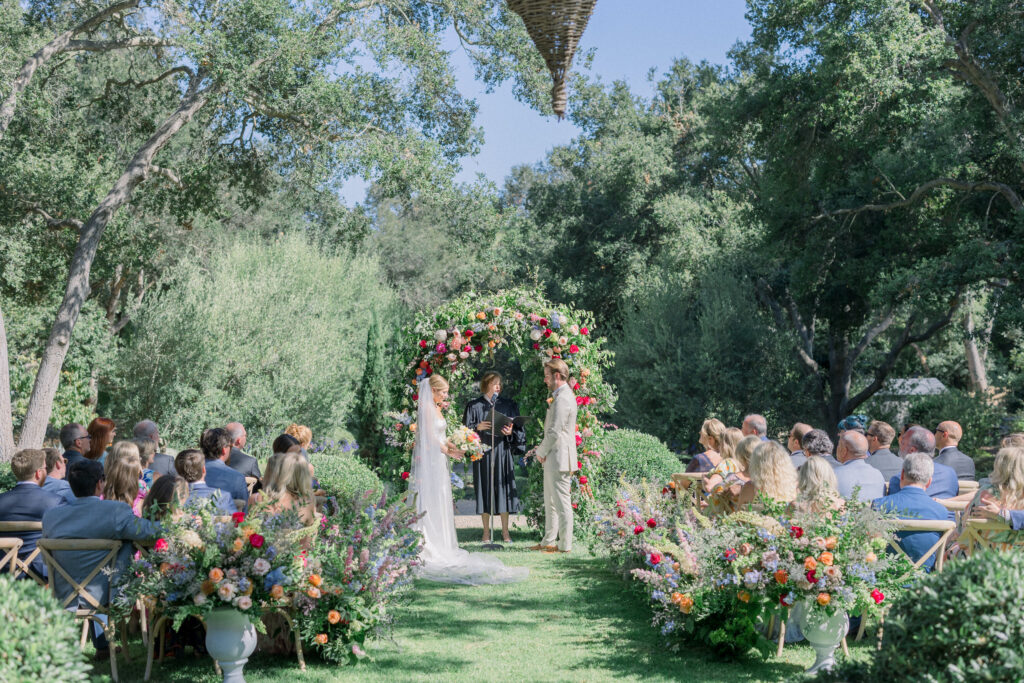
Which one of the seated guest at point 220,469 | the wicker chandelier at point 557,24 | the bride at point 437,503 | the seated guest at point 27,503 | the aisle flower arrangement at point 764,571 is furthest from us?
the bride at point 437,503

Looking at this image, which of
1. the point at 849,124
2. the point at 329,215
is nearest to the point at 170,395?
the point at 329,215

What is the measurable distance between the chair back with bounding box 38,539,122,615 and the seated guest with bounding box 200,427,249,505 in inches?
45.5

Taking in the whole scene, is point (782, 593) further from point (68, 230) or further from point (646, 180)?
point (646, 180)

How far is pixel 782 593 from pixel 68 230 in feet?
53.6

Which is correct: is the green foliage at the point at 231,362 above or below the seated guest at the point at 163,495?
above

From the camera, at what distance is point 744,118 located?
59.4 feet

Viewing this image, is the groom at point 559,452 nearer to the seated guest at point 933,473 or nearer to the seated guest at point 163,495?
the seated guest at point 933,473

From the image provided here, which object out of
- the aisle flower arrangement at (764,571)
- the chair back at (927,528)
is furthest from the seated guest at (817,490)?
the chair back at (927,528)

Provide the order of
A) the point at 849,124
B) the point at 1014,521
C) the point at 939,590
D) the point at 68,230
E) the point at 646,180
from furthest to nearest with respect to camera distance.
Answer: the point at 646,180 → the point at 68,230 → the point at 849,124 → the point at 1014,521 → the point at 939,590

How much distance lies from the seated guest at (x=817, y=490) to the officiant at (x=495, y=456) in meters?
4.96

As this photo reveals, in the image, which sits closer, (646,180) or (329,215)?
(329,215)

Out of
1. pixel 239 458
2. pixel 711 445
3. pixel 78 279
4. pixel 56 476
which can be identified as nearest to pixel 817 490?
pixel 711 445

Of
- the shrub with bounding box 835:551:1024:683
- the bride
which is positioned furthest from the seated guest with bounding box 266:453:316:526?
the shrub with bounding box 835:551:1024:683

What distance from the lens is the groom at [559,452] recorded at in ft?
31.1
